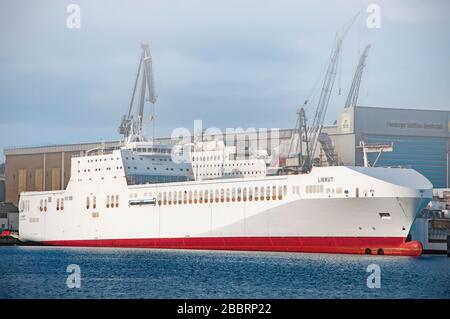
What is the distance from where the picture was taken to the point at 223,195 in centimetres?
7450

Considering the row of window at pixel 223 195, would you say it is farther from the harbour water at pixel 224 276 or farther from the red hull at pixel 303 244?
the harbour water at pixel 224 276

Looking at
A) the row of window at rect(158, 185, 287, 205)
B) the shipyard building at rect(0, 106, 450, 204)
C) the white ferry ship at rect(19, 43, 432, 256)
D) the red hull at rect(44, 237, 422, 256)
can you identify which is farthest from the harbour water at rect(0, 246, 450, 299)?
the shipyard building at rect(0, 106, 450, 204)

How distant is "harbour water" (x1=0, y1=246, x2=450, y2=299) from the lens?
150 feet

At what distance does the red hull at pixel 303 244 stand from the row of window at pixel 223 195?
2.96 meters

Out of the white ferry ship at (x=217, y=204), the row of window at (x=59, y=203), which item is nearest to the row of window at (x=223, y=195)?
the white ferry ship at (x=217, y=204)

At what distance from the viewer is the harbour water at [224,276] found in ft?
150

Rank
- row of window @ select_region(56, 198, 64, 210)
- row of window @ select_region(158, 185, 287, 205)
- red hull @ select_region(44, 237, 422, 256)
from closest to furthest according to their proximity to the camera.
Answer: red hull @ select_region(44, 237, 422, 256) < row of window @ select_region(158, 185, 287, 205) < row of window @ select_region(56, 198, 64, 210)

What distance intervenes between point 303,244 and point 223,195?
28.2 feet

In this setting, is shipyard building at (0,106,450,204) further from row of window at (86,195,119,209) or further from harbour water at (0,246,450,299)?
harbour water at (0,246,450,299)

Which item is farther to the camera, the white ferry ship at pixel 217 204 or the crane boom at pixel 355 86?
the crane boom at pixel 355 86

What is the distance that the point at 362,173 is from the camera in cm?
6675

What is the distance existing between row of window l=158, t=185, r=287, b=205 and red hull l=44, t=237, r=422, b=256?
2.96 m
